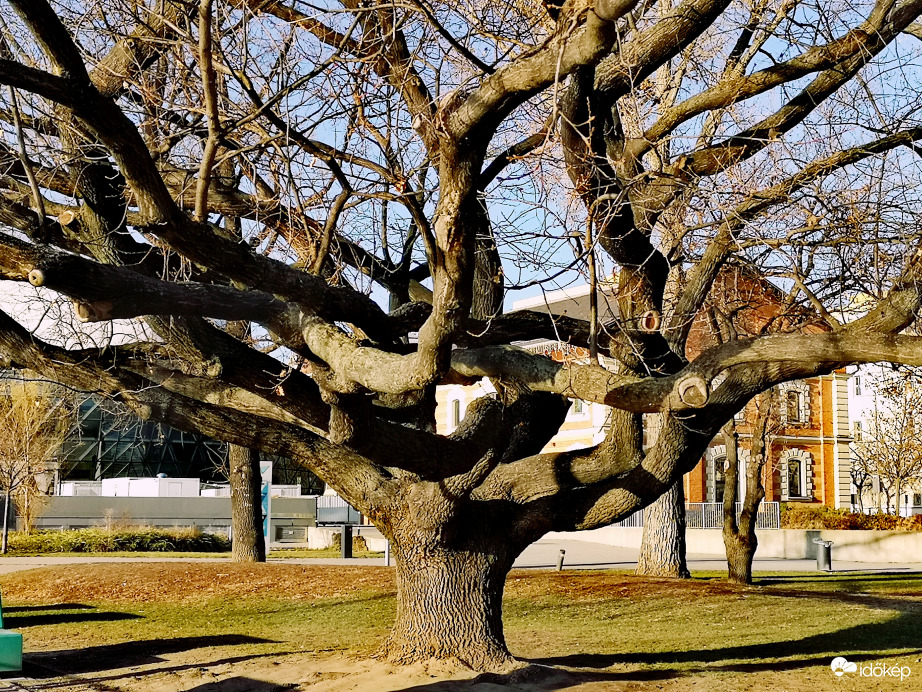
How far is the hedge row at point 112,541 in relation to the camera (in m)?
29.7

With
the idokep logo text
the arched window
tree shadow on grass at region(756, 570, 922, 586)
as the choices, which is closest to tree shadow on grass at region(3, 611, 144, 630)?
the idokep logo text

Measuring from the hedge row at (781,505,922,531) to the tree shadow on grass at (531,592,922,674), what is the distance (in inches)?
Result: 855

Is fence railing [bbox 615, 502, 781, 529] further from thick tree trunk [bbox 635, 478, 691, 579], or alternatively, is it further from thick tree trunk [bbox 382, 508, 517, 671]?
thick tree trunk [bbox 382, 508, 517, 671]

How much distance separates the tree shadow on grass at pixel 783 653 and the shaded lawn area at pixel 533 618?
0.02 meters

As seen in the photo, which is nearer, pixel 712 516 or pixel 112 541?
pixel 112 541

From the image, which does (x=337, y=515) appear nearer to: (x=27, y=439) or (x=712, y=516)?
(x=27, y=439)

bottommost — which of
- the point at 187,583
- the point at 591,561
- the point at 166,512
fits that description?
the point at 591,561

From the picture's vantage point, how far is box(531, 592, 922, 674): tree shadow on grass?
32.8ft

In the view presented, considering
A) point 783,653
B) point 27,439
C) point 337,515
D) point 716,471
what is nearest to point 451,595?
point 783,653

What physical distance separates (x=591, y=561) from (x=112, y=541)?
13.7m

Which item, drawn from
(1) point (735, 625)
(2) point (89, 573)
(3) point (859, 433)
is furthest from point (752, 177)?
(3) point (859, 433)

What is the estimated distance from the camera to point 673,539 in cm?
1925

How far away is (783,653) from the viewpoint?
1064cm

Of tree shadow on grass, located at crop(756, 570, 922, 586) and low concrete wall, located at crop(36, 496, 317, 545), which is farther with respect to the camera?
low concrete wall, located at crop(36, 496, 317, 545)
